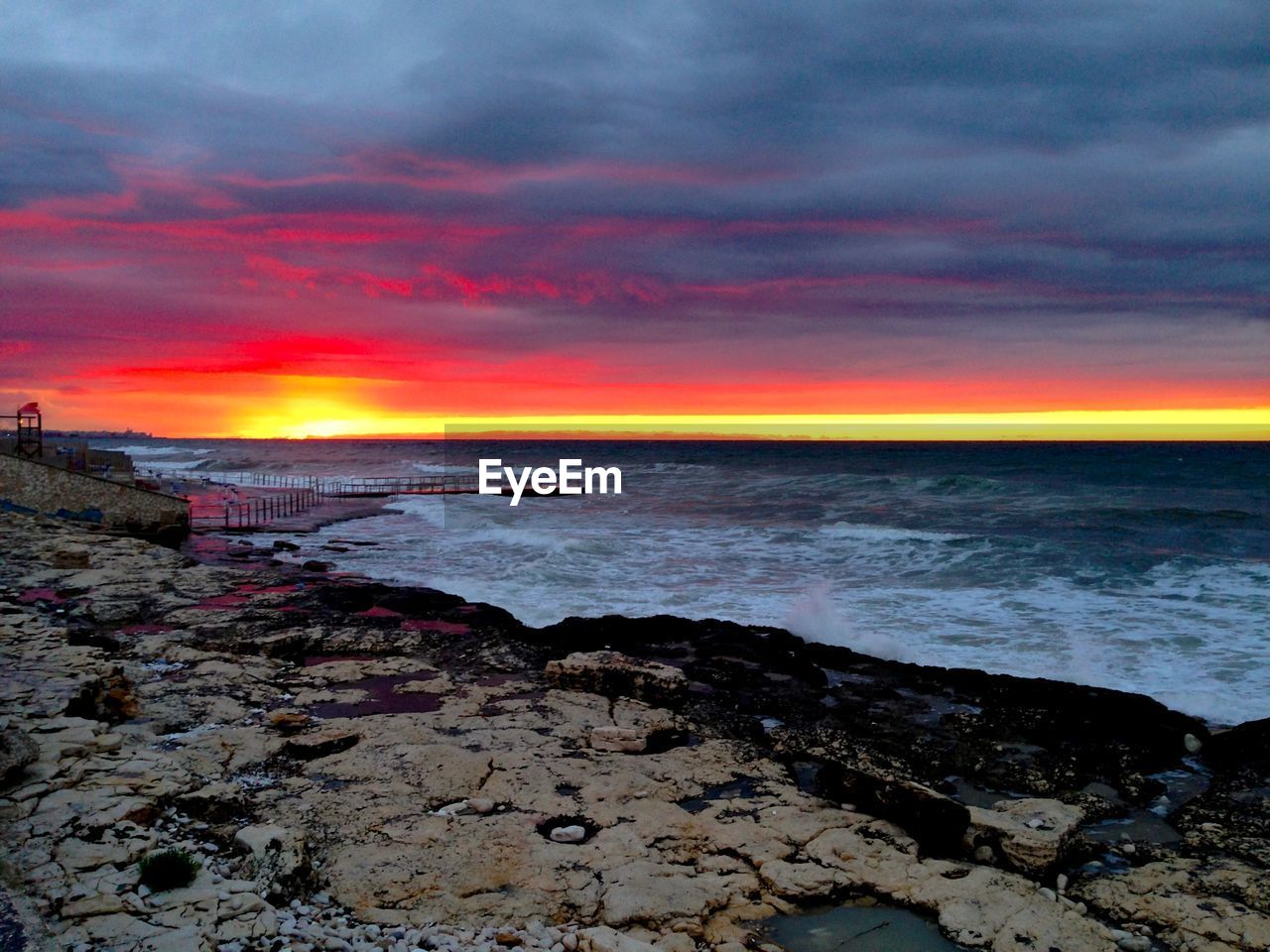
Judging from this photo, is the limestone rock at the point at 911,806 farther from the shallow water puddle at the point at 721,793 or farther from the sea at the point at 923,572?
the sea at the point at 923,572

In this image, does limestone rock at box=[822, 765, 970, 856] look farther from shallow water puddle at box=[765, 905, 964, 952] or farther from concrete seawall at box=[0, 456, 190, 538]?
concrete seawall at box=[0, 456, 190, 538]

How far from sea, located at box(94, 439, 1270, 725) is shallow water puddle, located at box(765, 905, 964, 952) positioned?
871 centimetres

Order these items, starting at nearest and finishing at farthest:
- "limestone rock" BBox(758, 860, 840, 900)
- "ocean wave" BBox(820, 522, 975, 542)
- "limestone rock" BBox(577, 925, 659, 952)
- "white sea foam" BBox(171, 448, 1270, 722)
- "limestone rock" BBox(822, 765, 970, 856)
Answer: "limestone rock" BBox(577, 925, 659, 952), "limestone rock" BBox(758, 860, 840, 900), "limestone rock" BBox(822, 765, 970, 856), "white sea foam" BBox(171, 448, 1270, 722), "ocean wave" BBox(820, 522, 975, 542)

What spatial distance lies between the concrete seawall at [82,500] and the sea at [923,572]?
569 centimetres

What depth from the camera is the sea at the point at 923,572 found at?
1559cm

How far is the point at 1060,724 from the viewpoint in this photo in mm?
Result: 11211

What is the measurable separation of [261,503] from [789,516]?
1214 inches

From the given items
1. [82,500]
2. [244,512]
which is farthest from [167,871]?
[244,512]

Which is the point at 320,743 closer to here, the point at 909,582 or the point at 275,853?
the point at 275,853

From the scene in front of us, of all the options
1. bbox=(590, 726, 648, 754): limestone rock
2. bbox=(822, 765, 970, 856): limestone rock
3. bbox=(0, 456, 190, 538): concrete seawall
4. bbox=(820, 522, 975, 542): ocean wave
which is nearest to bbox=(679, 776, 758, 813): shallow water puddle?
bbox=(822, 765, 970, 856): limestone rock

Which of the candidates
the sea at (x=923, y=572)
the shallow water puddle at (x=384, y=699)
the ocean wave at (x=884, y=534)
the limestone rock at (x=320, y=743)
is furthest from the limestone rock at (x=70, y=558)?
the ocean wave at (x=884, y=534)

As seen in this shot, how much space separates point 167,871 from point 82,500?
2674 centimetres

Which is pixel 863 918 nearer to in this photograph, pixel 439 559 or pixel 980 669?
pixel 980 669

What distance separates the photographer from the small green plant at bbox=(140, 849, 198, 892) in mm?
5484
